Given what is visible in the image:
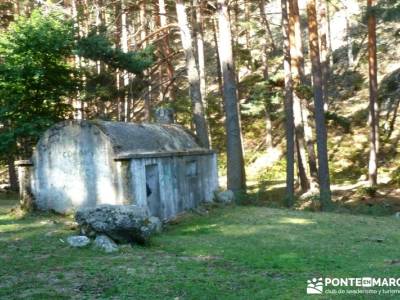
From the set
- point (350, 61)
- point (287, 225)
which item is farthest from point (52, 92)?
point (350, 61)

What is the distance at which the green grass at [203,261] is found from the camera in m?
8.20

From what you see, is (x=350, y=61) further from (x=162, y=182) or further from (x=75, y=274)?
(x=75, y=274)

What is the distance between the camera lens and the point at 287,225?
15328 millimetres

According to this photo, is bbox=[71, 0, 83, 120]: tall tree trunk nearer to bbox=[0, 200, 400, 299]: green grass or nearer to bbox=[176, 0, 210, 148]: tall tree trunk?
bbox=[176, 0, 210, 148]: tall tree trunk

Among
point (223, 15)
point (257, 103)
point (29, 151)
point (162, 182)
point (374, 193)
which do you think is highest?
point (223, 15)

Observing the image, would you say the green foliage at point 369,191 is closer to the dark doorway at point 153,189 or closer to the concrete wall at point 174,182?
the concrete wall at point 174,182

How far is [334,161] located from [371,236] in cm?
1954

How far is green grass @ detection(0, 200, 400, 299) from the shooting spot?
323 inches

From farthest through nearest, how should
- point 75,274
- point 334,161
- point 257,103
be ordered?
1. point 334,161
2. point 257,103
3. point 75,274

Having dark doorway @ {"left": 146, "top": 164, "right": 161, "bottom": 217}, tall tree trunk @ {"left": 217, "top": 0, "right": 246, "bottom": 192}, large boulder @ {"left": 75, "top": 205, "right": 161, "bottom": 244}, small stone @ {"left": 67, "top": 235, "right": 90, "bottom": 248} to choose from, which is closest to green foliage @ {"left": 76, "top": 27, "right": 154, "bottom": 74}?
tall tree trunk @ {"left": 217, "top": 0, "right": 246, "bottom": 192}

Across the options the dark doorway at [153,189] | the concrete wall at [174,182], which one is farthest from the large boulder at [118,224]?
the dark doorway at [153,189]

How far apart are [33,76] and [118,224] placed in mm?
13225

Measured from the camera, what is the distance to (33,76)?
22875mm

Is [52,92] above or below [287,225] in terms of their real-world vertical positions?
above
